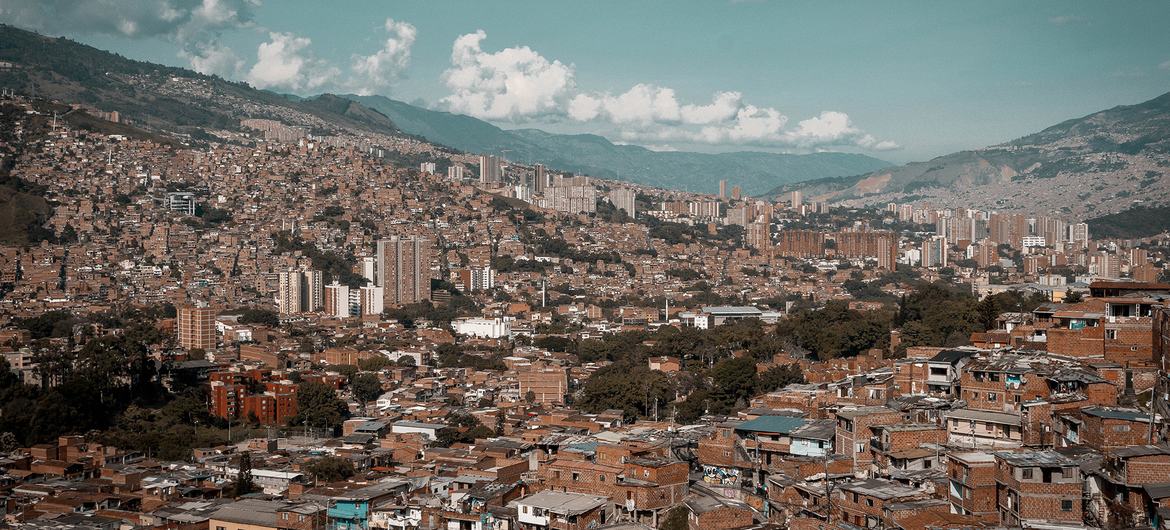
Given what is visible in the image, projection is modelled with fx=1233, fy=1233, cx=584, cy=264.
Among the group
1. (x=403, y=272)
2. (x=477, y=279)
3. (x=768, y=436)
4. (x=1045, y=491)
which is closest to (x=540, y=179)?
(x=477, y=279)

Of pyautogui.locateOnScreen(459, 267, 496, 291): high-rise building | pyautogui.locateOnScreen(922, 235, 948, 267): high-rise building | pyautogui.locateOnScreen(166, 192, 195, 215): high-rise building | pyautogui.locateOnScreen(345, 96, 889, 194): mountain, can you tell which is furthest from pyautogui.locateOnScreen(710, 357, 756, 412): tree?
pyautogui.locateOnScreen(345, 96, 889, 194): mountain

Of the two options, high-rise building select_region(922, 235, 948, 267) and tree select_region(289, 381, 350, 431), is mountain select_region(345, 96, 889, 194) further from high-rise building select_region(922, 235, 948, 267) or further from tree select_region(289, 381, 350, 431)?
tree select_region(289, 381, 350, 431)

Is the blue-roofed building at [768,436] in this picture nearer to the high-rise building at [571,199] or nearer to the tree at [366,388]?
the tree at [366,388]

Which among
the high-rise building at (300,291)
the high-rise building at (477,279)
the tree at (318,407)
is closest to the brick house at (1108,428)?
the tree at (318,407)

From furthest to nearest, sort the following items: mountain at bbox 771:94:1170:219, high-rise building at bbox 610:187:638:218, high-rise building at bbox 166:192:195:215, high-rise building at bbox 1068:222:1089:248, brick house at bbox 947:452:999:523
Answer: mountain at bbox 771:94:1170:219 → high-rise building at bbox 610:187:638:218 → high-rise building at bbox 1068:222:1089:248 → high-rise building at bbox 166:192:195:215 → brick house at bbox 947:452:999:523

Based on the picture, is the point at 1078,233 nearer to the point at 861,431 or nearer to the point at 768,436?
the point at 768,436

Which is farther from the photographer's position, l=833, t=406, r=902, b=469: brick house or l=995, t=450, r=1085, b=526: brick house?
l=833, t=406, r=902, b=469: brick house

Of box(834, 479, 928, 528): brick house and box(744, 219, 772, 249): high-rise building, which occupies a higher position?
box(744, 219, 772, 249): high-rise building
